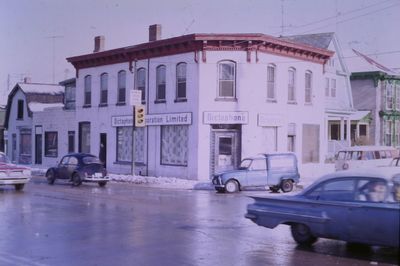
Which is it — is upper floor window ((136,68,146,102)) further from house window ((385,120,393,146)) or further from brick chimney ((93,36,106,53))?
house window ((385,120,393,146))

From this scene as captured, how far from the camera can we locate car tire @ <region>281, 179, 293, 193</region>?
24.1 metres

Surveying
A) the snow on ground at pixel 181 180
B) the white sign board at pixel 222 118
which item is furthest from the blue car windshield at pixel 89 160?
the white sign board at pixel 222 118

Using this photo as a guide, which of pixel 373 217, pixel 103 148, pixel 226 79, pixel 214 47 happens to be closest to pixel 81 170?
pixel 226 79

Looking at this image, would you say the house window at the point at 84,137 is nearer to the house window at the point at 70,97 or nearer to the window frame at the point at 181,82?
the house window at the point at 70,97

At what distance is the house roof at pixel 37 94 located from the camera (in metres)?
47.3

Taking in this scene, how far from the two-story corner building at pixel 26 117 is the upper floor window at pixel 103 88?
9.52m

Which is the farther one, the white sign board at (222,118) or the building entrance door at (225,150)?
the building entrance door at (225,150)

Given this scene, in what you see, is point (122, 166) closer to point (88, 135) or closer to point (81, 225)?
point (88, 135)

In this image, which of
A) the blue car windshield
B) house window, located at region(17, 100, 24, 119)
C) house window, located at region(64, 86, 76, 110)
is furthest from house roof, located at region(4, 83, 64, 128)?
the blue car windshield

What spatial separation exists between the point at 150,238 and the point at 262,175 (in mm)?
12884

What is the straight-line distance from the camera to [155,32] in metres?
33.6

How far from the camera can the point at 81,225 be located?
1320cm

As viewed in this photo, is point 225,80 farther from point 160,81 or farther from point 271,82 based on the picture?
point 160,81

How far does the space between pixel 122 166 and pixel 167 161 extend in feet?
13.9
